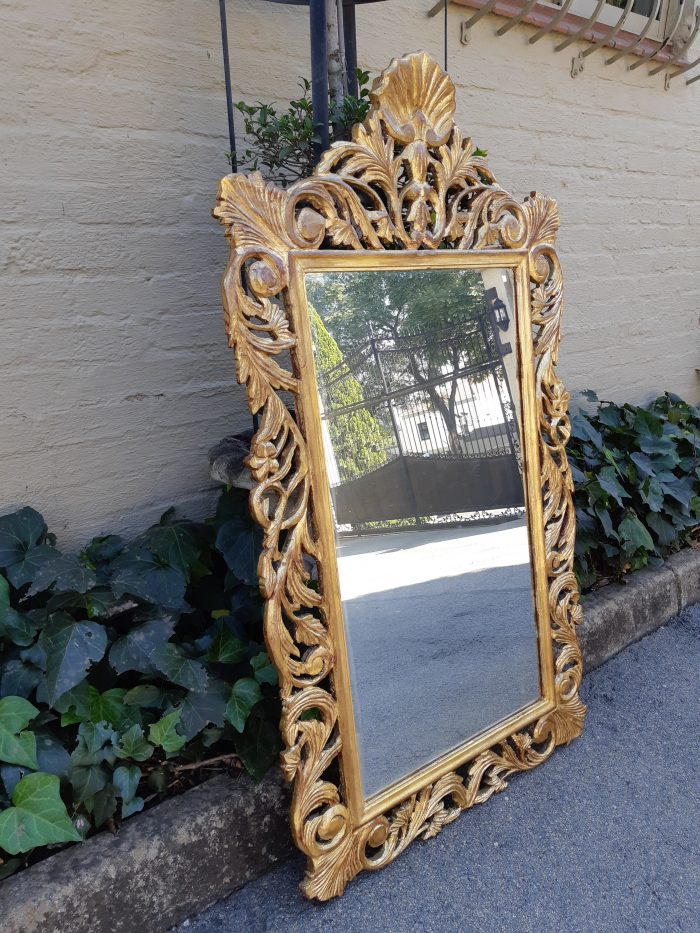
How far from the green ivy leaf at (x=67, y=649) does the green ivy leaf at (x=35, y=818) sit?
0.55 feet

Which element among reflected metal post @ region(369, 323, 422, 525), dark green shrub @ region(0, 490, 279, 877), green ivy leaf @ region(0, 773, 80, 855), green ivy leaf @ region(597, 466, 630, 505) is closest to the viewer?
green ivy leaf @ region(0, 773, 80, 855)

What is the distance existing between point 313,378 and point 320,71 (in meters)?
0.85

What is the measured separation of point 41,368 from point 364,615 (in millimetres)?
1065

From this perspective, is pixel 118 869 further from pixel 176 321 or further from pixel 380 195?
pixel 380 195

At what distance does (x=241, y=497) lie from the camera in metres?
1.92

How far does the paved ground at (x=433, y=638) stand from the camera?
163cm

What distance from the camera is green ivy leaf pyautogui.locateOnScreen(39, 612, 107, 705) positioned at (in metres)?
1.50

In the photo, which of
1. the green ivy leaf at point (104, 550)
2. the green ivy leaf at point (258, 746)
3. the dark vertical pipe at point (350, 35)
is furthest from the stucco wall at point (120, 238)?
the green ivy leaf at point (258, 746)

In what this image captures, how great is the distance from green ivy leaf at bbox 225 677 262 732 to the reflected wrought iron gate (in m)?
0.45

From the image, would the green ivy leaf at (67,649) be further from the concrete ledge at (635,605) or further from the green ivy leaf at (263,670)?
the concrete ledge at (635,605)

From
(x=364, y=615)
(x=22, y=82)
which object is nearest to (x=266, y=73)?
(x=22, y=82)

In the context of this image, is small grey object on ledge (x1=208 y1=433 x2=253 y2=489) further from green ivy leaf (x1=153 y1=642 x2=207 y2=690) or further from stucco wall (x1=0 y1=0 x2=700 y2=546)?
green ivy leaf (x1=153 y1=642 x2=207 y2=690)

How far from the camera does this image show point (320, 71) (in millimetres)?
1801

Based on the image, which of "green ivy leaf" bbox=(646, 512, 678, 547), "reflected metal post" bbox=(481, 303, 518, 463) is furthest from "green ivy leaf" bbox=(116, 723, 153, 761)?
"green ivy leaf" bbox=(646, 512, 678, 547)
